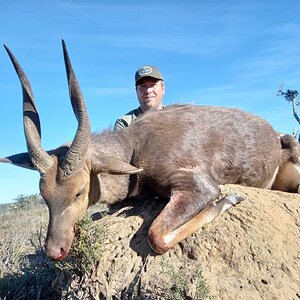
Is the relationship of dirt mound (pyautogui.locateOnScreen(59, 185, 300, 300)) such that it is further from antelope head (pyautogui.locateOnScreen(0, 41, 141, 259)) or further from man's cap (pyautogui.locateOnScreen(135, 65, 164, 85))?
man's cap (pyautogui.locateOnScreen(135, 65, 164, 85))

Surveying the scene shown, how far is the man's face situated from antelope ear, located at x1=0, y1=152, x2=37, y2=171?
4111mm

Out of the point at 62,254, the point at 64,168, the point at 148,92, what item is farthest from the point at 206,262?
the point at 148,92

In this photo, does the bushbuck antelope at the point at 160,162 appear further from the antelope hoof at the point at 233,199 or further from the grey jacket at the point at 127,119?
the grey jacket at the point at 127,119

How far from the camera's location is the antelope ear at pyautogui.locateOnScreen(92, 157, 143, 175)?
19.2 feet

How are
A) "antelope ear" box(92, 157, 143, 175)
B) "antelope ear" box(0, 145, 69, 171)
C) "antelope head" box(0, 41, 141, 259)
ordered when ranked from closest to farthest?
"antelope head" box(0, 41, 141, 259)
"antelope ear" box(92, 157, 143, 175)
"antelope ear" box(0, 145, 69, 171)

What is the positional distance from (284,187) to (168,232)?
2987 mm

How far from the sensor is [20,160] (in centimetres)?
632

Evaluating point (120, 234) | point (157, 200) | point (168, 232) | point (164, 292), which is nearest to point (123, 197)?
point (157, 200)

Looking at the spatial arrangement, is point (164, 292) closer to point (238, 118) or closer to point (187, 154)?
point (187, 154)

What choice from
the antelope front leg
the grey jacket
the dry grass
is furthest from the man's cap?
the antelope front leg

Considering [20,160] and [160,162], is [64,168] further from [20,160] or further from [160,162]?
[160,162]

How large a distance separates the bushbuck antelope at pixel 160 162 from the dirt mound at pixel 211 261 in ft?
0.67

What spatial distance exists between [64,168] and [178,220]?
1.37m

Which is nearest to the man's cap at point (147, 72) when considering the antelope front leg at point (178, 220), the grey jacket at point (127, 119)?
the grey jacket at point (127, 119)
